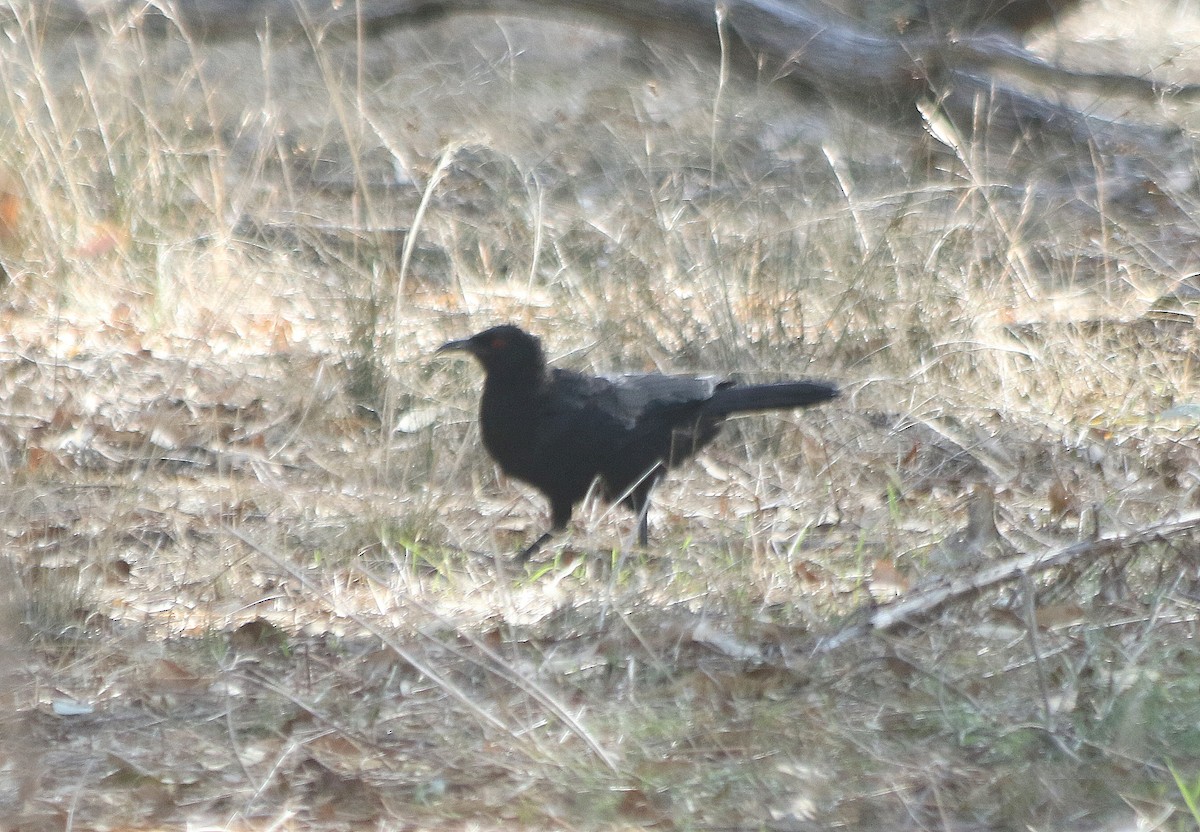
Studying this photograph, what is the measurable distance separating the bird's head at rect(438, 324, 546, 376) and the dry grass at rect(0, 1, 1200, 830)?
0.33 metres

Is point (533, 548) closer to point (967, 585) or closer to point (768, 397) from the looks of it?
point (768, 397)

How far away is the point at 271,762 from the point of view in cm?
259

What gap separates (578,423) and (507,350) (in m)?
0.36

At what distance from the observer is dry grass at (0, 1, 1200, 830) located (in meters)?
2.48

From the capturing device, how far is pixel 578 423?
14.3ft

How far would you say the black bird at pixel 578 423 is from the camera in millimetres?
4336

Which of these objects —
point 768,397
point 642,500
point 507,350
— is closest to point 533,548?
point 642,500

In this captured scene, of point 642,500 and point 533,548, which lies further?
point 642,500

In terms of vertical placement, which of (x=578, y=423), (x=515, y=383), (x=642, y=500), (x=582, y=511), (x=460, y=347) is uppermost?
(x=460, y=347)

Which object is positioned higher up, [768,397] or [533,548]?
[768,397]

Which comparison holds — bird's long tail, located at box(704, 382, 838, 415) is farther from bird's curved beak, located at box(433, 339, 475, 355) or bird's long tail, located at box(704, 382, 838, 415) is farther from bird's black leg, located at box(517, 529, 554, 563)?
bird's curved beak, located at box(433, 339, 475, 355)

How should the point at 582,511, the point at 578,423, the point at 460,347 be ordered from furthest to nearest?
the point at 582,511 → the point at 460,347 → the point at 578,423

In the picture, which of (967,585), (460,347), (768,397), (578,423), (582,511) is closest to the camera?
(967,585)

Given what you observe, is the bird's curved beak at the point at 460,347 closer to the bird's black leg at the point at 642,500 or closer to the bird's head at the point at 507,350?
the bird's head at the point at 507,350
